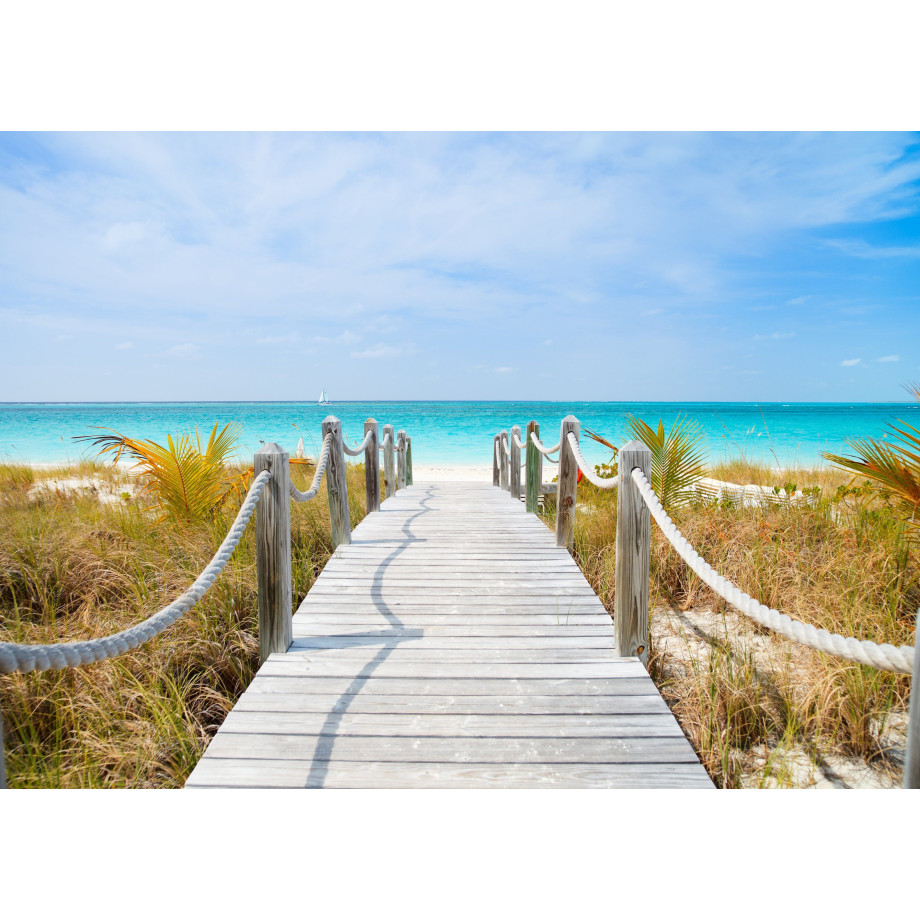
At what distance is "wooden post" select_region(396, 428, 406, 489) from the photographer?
10.3 metres

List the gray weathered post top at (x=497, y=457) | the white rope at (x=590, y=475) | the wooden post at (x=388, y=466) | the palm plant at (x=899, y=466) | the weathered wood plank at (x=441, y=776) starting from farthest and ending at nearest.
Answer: the gray weathered post top at (x=497, y=457), the wooden post at (x=388, y=466), the palm plant at (x=899, y=466), the white rope at (x=590, y=475), the weathered wood plank at (x=441, y=776)

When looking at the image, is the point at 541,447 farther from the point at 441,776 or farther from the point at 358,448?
the point at 441,776

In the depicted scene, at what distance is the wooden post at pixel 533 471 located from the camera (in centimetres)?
711

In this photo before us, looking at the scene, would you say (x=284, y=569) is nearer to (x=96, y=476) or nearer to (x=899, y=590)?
(x=899, y=590)

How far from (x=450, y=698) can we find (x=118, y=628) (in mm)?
2343

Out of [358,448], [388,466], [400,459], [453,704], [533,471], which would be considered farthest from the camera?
[400,459]

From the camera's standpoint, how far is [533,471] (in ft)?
23.8

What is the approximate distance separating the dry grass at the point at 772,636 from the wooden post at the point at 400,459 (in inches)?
207

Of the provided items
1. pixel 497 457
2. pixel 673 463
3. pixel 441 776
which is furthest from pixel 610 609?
pixel 497 457

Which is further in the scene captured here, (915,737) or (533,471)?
(533,471)

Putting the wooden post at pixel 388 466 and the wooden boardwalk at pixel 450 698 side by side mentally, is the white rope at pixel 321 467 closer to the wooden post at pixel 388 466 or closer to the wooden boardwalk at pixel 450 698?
the wooden boardwalk at pixel 450 698

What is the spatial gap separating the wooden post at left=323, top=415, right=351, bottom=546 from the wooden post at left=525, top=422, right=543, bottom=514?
2.87 meters

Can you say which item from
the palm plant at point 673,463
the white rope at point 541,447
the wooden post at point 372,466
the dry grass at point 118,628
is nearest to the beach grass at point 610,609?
the dry grass at point 118,628

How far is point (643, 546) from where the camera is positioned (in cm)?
298
